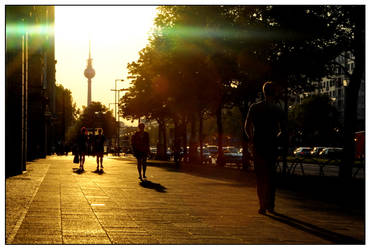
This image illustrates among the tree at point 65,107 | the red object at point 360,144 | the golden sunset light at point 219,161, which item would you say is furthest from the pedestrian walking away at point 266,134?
the tree at point 65,107

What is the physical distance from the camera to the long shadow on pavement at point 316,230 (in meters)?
8.05

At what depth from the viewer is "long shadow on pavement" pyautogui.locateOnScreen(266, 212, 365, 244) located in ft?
26.4

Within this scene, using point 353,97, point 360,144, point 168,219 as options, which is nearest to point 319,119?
point 360,144

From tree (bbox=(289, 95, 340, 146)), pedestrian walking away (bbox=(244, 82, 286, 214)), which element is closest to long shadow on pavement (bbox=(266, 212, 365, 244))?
pedestrian walking away (bbox=(244, 82, 286, 214))

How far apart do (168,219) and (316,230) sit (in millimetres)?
2226

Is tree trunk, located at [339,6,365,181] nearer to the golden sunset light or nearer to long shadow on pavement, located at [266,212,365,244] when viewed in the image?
the golden sunset light

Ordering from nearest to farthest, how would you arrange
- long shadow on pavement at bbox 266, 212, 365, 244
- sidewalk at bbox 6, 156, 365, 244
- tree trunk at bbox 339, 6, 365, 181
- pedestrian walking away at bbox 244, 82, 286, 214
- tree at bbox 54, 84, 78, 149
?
1. sidewalk at bbox 6, 156, 365, 244
2. long shadow on pavement at bbox 266, 212, 365, 244
3. pedestrian walking away at bbox 244, 82, 286, 214
4. tree trunk at bbox 339, 6, 365, 181
5. tree at bbox 54, 84, 78, 149

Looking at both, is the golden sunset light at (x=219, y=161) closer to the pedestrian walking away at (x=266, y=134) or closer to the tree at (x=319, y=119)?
the pedestrian walking away at (x=266, y=134)

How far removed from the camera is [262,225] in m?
9.38

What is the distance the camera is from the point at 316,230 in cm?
900

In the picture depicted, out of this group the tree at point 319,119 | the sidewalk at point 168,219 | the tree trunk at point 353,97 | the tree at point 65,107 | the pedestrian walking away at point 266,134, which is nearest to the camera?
the sidewalk at point 168,219
